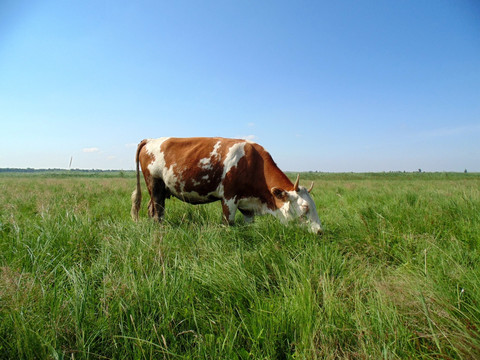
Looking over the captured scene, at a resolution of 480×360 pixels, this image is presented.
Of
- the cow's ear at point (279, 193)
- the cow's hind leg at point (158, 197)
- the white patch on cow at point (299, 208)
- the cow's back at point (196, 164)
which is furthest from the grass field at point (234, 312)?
the cow's hind leg at point (158, 197)

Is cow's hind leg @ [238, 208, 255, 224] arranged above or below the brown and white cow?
below

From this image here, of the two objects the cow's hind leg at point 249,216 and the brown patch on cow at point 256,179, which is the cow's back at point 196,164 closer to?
the brown patch on cow at point 256,179

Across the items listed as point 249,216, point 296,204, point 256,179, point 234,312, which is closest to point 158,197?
point 249,216

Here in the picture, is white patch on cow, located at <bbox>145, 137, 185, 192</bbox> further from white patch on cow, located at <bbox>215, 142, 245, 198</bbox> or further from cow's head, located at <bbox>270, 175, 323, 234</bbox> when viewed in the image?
cow's head, located at <bbox>270, 175, 323, 234</bbox>

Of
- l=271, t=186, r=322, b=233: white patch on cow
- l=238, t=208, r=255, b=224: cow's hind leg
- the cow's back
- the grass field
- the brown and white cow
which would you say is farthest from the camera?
l=238, t=208, r=255, b=224: cow's hind leg

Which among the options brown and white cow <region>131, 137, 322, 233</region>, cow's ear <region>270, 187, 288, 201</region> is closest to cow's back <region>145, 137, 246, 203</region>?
brown and white cow <region>131, 137, 322, 233</region>

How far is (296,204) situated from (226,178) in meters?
1.32

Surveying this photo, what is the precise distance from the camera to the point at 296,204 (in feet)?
13.2

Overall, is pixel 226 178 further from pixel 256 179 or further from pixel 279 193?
pixel 279 193

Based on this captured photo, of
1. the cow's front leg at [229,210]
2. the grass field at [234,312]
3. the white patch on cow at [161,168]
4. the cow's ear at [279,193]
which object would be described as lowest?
the grass field at [234,312]

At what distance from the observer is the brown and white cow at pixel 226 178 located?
4.36 meters

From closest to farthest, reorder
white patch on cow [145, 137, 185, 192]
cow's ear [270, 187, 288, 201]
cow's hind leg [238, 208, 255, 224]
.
→ cow's ear [270, 187, 288, 201] < white patch on cow [145, 137, 185, 192] < cow's hind leg [238, 208, 255, 224]

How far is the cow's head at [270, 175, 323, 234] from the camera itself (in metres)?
3.88

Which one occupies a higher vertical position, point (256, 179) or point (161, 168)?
point (161, 168)
